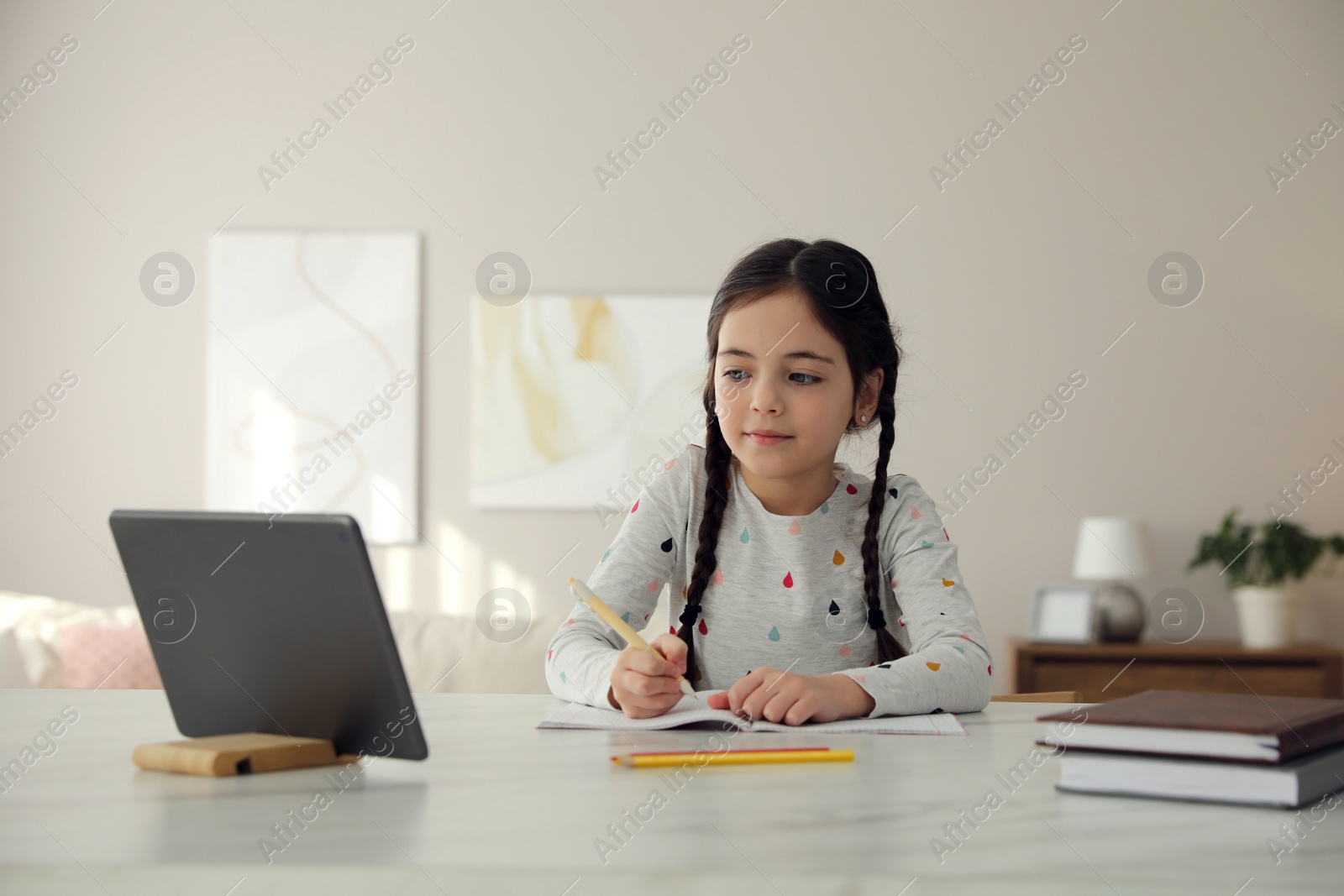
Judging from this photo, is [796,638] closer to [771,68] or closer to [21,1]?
[771,68]

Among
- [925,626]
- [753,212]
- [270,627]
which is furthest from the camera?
[753,212]

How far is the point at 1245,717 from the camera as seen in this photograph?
2.19ft

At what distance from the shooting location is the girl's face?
137 cm

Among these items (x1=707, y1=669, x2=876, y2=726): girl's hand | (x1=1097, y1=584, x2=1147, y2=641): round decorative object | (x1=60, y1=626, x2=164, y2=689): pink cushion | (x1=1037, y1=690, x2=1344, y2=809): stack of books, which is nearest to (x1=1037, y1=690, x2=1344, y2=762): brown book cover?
(x1=1037, y1=690, x2=1344, y2=809): stack of books

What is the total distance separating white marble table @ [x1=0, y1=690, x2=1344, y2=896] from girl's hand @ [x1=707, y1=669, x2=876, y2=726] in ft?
0.49

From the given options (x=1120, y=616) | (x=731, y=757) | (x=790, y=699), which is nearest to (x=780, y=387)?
(x=790, y=699)

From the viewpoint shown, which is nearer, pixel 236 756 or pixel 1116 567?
pixel 236 756

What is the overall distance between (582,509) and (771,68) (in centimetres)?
157

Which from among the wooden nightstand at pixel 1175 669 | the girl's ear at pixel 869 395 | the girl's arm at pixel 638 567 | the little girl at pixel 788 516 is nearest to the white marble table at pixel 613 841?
the girl's arm at pixel 638 567

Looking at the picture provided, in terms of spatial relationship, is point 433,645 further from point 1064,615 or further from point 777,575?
point 1064,615

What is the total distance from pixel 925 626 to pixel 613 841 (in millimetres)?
765

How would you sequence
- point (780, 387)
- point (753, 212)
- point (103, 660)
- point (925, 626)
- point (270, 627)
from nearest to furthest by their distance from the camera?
point (270, 627) → point (925, 626) → point (780, 387) → point (103, 660) → point (753, 212)

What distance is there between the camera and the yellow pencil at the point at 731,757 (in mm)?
762

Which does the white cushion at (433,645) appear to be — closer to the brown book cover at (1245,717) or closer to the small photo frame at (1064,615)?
the small photo frame at (1064,615)
